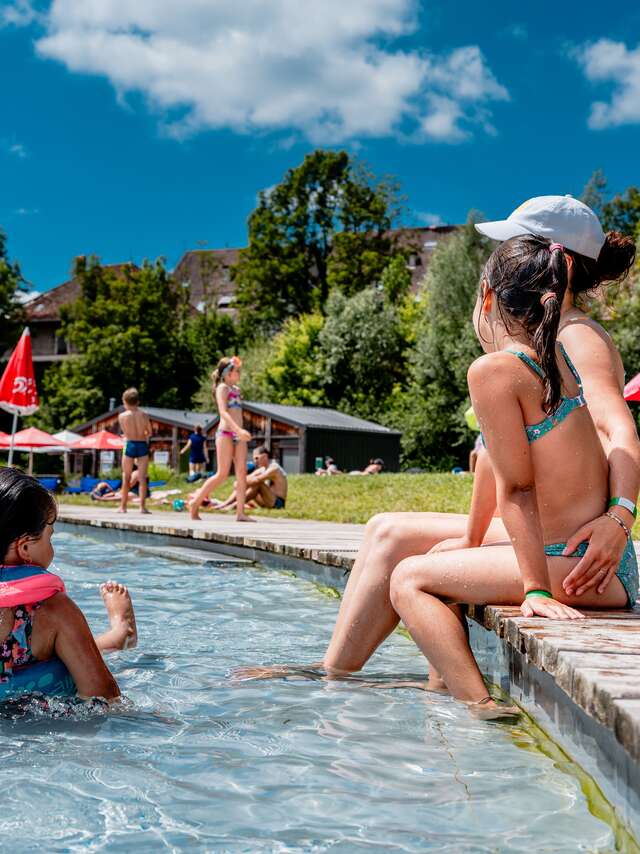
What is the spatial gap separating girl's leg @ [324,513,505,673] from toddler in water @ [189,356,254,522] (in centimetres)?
812

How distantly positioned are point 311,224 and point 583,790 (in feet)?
177

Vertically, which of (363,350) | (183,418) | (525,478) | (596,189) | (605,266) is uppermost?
(596,189)

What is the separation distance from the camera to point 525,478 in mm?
2836

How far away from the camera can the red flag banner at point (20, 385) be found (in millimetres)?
14984

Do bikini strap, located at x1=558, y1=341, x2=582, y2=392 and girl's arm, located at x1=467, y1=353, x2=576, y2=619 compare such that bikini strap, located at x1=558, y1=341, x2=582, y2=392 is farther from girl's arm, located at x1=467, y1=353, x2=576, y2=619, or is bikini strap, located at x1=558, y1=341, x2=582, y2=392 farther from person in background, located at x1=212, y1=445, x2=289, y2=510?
person in background, located at x1=212, y1=445, x2=289, y2=510

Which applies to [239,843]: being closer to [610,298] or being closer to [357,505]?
[357,505]

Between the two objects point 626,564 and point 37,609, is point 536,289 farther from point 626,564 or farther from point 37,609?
point 37,609

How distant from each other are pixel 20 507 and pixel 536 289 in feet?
5.69

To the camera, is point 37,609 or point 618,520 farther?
point 37,609

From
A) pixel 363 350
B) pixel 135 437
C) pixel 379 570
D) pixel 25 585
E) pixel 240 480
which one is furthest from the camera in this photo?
pixel 363 350

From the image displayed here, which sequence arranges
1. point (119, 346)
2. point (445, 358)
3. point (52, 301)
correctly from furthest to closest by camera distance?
point (52, 301) → point (119, 346) → point (445, 358)

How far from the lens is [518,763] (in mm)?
2641

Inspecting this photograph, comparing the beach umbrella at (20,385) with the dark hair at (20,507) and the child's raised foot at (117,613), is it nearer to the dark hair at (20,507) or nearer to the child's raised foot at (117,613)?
the child's raised foot at (117,613)

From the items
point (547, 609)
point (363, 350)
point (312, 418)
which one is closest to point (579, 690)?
point (547, 609)
